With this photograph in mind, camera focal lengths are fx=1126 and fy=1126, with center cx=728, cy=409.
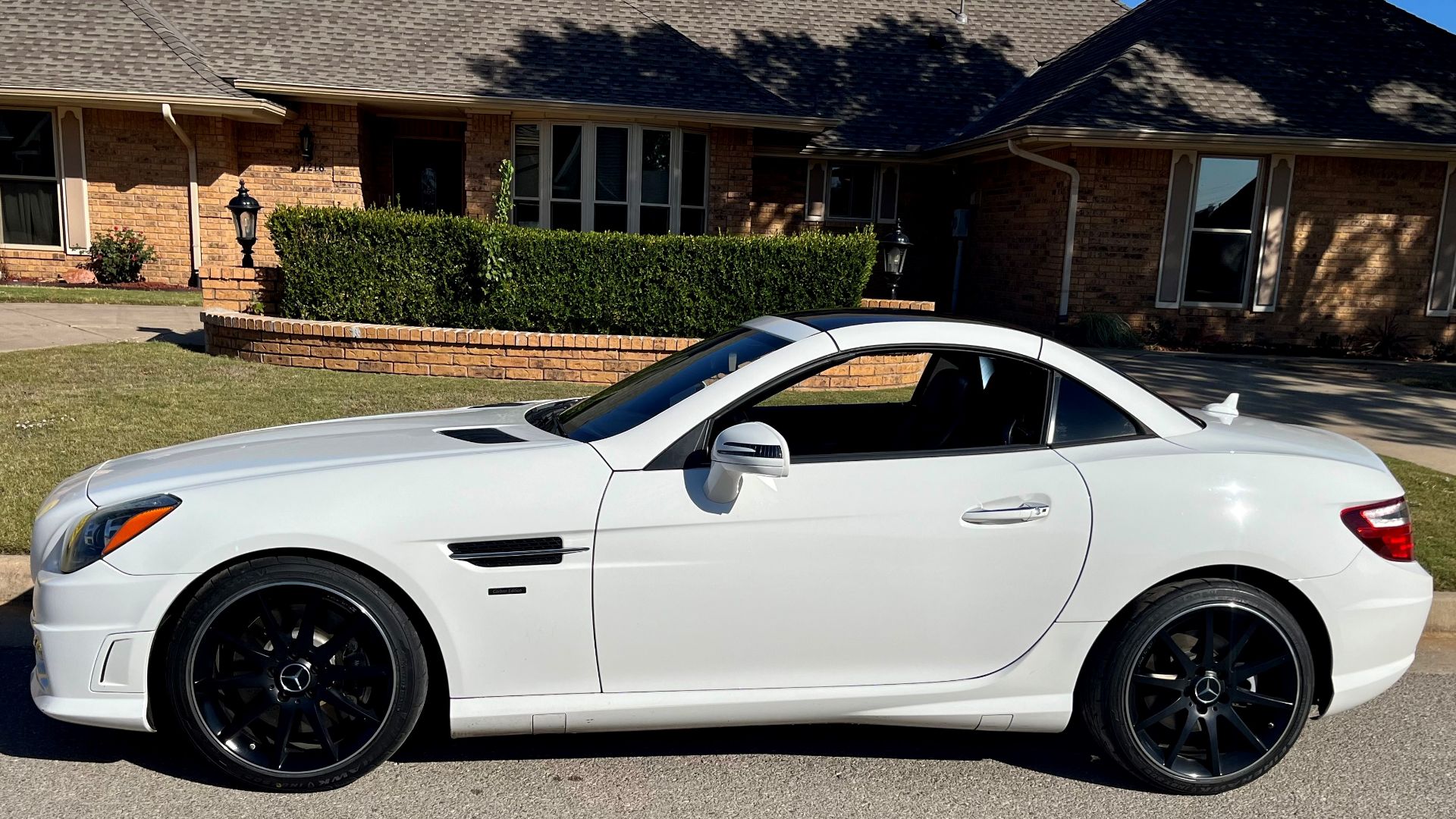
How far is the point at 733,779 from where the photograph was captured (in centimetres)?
366

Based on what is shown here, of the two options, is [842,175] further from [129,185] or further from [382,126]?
[129,185]

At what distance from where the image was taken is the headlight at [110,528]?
10.9 feet

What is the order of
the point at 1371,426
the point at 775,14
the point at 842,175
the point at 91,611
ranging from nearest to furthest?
the point at 91,611 < the point at 1371,426 < the point at 842,175 < the point at 775,14

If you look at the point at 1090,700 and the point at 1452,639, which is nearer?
the point at 1090,700

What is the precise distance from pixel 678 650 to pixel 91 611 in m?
1.71

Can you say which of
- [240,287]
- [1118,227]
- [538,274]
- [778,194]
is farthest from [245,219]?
[1118,227]

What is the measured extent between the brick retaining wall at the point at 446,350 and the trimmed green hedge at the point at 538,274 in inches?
13.2

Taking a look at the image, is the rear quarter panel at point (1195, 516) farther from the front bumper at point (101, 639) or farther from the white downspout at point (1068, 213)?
the white downspout at point (1068, 213)

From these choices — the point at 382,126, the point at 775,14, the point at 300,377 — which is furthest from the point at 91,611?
the point at 775,14

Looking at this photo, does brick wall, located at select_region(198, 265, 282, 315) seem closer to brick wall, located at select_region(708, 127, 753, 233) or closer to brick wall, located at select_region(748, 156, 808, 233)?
brick wall, located at select_region(708, 127, 753, 233)

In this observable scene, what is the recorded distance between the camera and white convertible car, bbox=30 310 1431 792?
10.9 feet

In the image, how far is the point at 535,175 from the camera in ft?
52.6

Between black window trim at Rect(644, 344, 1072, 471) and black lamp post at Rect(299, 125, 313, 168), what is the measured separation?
14.1m

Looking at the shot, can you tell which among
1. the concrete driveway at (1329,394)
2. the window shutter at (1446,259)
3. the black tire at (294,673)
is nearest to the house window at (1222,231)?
the concrete driveway at (1329,394)
